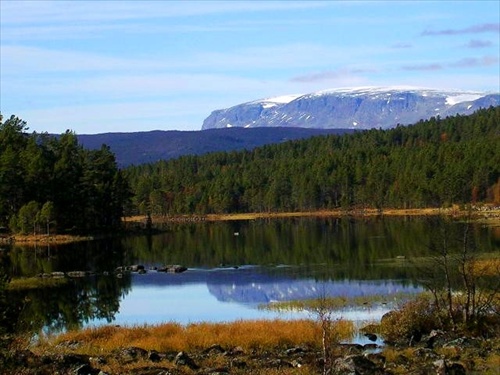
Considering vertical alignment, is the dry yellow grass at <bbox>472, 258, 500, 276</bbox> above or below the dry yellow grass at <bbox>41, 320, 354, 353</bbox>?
above

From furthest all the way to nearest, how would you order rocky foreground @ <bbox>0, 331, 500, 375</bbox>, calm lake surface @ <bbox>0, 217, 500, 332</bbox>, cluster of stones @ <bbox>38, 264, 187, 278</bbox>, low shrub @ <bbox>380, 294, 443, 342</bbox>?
cluster of stones @ <bbox>38, 264, 187, 278</bbox>
calm lake surface @ <bbox>0, 217, 500, 332</bbox>
low shrub @ <bbox>380, 294, 443, 342</bbox>
rocky foreground @ <bbox>0, 331, 500, 375</bbox>

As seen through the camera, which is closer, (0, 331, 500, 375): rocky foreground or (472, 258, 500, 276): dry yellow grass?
(0, 331, 500, 375): rocky foreground

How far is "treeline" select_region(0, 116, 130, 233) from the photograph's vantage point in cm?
11862

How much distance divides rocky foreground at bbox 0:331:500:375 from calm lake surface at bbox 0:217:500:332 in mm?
5568

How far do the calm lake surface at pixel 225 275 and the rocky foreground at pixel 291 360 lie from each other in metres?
5.57

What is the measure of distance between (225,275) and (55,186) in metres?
60.0

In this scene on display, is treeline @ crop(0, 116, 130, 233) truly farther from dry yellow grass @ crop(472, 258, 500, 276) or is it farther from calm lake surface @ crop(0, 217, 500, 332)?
dry yellow grass @ crop(472, 258, 500, 276)

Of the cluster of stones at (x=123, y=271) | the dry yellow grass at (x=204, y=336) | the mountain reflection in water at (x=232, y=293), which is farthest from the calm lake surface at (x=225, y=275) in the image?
the dry yellow grass at (x=204, y=336)

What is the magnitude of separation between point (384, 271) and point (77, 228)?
2871 inches

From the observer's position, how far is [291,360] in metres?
31.9

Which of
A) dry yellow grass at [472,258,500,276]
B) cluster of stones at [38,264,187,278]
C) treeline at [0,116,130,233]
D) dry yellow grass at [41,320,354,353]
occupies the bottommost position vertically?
cluster of stones at [38,264,187,278]

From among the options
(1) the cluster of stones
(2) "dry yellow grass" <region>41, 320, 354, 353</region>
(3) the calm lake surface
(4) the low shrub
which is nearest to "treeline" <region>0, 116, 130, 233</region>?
(3) the calm lake surface

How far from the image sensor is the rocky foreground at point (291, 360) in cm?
2836

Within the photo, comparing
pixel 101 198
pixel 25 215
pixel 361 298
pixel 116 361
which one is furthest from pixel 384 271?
pixel 101 198
